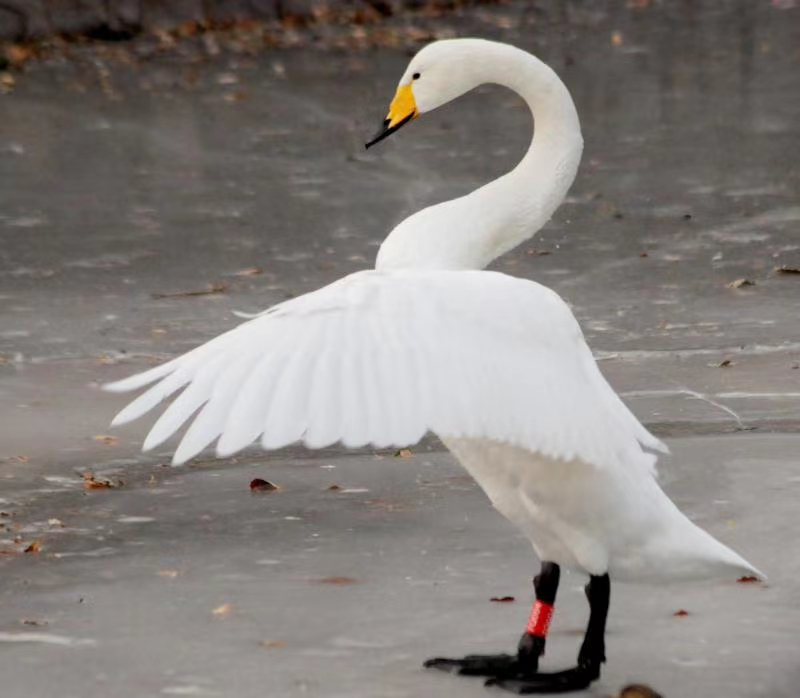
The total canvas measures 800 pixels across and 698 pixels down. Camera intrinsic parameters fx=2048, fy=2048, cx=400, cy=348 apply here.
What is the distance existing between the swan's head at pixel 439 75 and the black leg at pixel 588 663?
143 centimetres

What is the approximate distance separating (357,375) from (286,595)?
5.20 feet

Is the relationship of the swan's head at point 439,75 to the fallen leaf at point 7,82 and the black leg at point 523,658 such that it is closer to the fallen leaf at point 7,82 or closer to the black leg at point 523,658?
the black leg at point 523,658

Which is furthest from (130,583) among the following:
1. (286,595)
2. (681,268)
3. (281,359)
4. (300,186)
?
(300,186)

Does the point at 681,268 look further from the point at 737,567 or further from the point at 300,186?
the point at 737,567

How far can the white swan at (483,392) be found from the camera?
390cm

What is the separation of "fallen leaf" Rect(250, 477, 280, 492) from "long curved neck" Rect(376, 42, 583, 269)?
1727 millimetres

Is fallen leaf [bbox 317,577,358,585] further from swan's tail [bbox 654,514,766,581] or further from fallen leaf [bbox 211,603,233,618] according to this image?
swan's tail [bbox 654,514,766,581]

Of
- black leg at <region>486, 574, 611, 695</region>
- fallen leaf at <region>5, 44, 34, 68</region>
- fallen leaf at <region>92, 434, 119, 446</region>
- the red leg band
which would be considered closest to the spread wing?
black leg at <region>486, 574, 611, 695</region>

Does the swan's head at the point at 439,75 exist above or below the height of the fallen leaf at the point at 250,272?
above

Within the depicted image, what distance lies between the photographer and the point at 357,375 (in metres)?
4.02

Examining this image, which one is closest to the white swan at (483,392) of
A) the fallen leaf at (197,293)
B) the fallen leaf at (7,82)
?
the fallen leaf at (197,293)

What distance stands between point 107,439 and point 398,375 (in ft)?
11.1

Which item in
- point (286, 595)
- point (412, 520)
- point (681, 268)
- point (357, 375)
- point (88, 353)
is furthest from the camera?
point (681, 268)

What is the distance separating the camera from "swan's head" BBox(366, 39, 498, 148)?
17.8 ft
